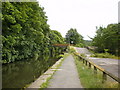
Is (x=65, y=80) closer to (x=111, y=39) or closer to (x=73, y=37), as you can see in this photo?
(x=111, y=39)

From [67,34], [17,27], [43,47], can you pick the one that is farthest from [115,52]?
[67,34]

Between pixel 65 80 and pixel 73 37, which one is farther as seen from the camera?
pixel 73 37

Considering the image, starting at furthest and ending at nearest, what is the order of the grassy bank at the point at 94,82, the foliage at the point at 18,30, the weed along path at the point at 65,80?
the foliage at the point at 18,30, the weed along path at the point at 65,80, the grassy bank at the point at 94,82

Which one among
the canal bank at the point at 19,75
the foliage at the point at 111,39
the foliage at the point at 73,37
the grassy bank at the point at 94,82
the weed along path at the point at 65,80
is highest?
the foliage at the point at 73,37

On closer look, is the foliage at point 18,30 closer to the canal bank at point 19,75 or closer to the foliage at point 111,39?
the canal bank at point 19,75

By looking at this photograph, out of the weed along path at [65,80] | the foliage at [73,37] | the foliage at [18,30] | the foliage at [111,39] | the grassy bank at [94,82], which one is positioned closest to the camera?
the grassy bank at [94,82]

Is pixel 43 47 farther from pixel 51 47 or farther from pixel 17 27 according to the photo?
pixel 17 27

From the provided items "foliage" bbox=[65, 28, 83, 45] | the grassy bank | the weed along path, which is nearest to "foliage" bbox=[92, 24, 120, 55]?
the weed along path

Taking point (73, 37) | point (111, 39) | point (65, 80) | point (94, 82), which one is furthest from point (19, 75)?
point (73, 37)

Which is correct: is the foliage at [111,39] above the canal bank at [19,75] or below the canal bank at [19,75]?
above

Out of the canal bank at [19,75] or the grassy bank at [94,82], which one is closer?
the grassy bank at [94,82]

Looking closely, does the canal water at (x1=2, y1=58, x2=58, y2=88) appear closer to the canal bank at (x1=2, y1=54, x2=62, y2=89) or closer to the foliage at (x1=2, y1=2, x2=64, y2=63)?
the canal bank at (x1=2, y1=54, x2=62, y2=89)

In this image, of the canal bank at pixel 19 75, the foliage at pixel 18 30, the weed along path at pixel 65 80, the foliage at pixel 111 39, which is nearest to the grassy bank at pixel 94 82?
the weed along path at pixel 65 80

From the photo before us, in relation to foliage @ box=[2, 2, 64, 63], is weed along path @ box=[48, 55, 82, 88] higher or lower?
lower
